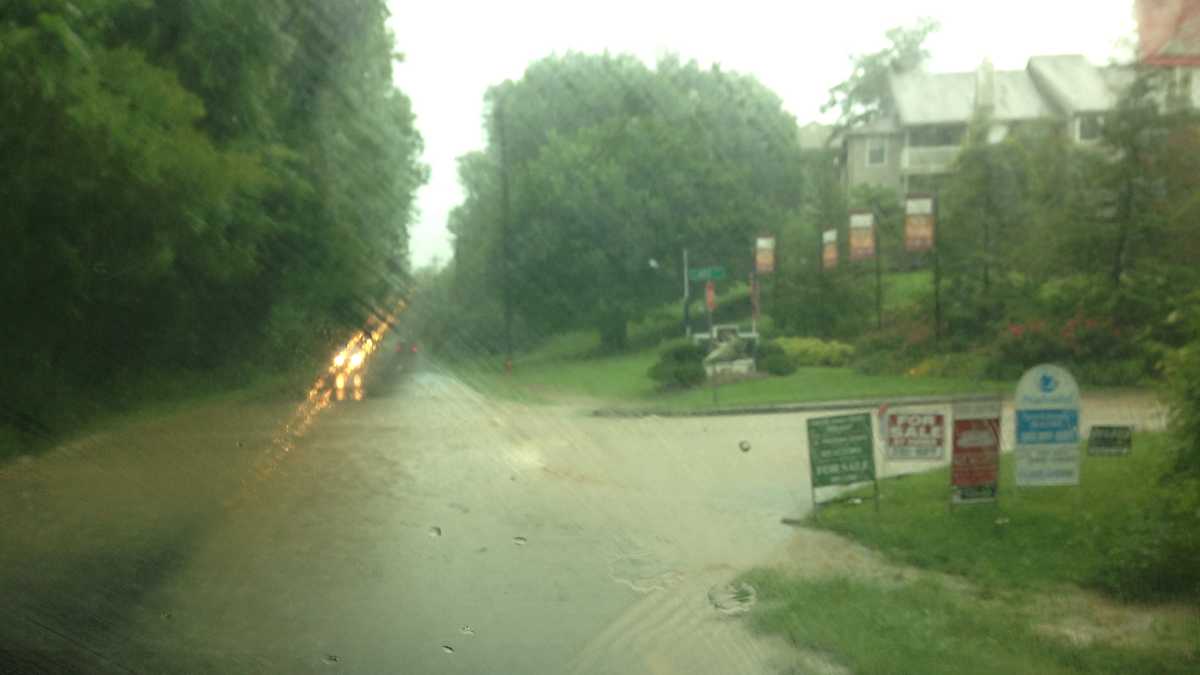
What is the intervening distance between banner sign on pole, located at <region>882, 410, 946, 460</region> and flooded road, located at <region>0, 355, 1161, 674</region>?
129cm

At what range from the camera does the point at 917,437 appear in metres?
11.8

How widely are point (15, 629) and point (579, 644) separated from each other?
11.6 ft

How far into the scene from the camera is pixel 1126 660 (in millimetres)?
7031

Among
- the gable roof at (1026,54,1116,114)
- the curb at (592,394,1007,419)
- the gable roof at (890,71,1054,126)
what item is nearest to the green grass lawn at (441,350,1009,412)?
the curb at (592,394,1007,419)

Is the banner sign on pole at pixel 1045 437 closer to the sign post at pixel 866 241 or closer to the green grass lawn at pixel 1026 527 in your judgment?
the green grass lawn at pixel 1026 527

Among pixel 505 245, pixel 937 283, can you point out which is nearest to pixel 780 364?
pixel 937 283

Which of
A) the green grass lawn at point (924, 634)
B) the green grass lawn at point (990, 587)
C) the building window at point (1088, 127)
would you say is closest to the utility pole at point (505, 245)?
the building window at point (1088, 127)

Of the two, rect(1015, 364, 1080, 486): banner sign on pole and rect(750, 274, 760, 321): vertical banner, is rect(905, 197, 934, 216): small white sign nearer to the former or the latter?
rect(750, 274, 760, 321): vertical banner

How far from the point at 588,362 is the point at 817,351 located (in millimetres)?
8760

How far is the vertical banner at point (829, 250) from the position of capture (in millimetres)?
31328

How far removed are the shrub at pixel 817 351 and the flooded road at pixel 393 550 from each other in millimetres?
8897

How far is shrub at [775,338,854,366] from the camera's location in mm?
27875

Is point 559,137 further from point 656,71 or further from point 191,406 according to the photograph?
point 191,406

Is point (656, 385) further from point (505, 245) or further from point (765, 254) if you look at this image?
point (505, 245)
